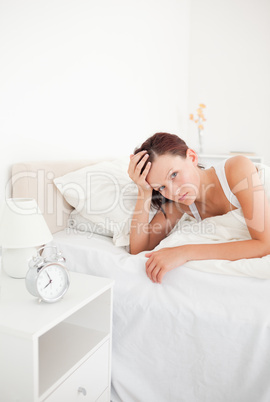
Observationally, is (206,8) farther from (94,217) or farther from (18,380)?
(18,380)

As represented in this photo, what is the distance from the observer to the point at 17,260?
1.08 meters

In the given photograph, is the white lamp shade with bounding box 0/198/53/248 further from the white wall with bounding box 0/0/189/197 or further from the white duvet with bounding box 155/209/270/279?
Answer: the white duvet with bounding box 155/209/270/279

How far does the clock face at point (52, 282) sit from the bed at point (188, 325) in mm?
289

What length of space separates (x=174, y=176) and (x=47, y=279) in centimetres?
61

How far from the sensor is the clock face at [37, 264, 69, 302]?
917mm

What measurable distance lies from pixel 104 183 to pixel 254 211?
666mm

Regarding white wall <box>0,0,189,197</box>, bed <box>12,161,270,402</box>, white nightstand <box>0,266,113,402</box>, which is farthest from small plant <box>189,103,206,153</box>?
white nightstand <box>0,266,113,402</box>

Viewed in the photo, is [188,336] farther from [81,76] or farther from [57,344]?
[81,76]

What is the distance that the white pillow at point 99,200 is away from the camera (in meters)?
1.46

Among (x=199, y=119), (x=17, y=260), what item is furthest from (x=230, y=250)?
(x=199, y=119)

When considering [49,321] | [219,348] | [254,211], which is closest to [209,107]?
[254,211]

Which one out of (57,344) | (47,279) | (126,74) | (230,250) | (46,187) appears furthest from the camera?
(126,74)

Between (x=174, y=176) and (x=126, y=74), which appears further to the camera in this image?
(x=126, y=74)

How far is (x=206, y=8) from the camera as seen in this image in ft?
11.1
